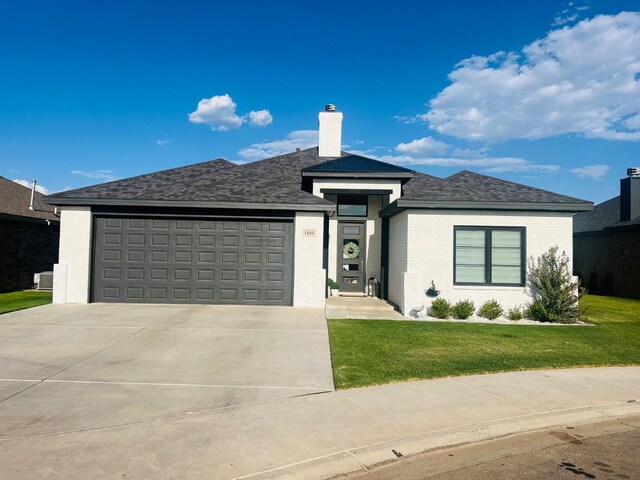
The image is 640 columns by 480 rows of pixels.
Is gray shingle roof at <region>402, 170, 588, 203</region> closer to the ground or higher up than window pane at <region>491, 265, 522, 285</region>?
higher up

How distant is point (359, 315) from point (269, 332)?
348 cm

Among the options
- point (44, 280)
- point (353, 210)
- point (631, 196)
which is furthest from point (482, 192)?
point (44, 280)

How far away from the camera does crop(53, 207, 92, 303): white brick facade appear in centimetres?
1380

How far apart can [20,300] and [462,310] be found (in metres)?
14.4

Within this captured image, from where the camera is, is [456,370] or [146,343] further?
[146,343]

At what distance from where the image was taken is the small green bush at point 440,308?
12.6 meters

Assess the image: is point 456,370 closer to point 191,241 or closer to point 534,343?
point 534,343

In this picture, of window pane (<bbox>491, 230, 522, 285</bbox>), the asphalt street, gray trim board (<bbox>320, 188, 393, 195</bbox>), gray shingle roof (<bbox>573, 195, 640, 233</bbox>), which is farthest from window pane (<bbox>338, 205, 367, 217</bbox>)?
the asphalt street

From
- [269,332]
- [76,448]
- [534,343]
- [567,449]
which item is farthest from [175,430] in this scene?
[534,343]

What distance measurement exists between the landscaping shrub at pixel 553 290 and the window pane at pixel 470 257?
1.41 m

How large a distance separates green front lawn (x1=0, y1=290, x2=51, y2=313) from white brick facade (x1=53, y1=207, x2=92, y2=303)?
0.89m

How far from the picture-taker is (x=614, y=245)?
72.2 feet

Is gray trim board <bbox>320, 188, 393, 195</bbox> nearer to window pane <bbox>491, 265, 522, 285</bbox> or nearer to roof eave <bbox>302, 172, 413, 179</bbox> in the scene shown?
roof eave <bbox>302, 172, 413, 179</bbox>

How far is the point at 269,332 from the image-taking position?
1002cm
